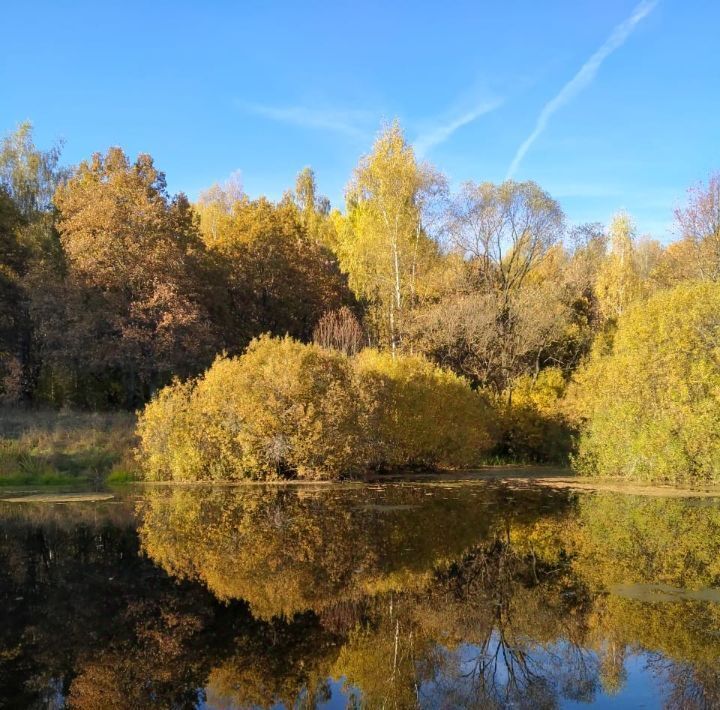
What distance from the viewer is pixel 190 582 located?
30.4ft

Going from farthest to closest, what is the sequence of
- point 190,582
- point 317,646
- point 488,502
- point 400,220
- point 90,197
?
point 400,220
point 90,197
point 488,502
point 190,582
point 317,646

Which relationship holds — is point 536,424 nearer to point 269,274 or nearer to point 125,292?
point 269,274

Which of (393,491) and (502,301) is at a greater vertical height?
(502,301)

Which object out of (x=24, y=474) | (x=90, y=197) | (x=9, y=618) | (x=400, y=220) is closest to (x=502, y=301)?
(x=400, y=220)

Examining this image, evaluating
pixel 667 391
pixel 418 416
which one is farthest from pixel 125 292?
pixel 667 391

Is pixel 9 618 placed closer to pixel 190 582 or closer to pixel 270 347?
pixel 190 582

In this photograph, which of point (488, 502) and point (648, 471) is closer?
point (488, 502)

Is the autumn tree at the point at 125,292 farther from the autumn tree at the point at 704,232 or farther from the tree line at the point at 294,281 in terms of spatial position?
the autumn tree at the point at 704,232

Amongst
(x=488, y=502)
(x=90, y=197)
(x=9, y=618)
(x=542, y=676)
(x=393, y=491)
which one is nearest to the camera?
(x=542, y=676)

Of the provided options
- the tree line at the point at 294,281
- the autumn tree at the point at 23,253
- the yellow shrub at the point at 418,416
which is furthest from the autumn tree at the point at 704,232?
the autumn tree at the point at 23,253

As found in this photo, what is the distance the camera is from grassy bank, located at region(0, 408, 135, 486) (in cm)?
2025

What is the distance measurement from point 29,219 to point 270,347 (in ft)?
69.8

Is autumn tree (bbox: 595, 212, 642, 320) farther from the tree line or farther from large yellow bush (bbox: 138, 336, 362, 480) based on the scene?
large yellow bush (bbox: 138, 336, 362, 480)

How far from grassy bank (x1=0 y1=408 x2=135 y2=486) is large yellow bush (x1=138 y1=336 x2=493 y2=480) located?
1.48m
